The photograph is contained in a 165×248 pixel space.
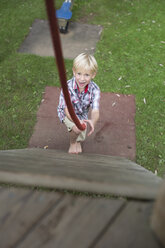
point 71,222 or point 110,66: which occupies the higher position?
point 110,66

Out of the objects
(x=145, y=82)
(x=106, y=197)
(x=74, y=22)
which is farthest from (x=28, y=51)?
(x=106, y=197)

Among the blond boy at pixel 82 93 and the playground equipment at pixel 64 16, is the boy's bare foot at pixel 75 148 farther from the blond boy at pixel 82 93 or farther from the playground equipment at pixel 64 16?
the playground equipment at pixel 64 16

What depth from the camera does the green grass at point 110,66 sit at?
3.85 meters

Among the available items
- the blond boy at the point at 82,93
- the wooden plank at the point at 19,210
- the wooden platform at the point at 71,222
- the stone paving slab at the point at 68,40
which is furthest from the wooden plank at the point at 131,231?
the stone paving slab at the point at 68,40

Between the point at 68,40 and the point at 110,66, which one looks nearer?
the point at 110,66

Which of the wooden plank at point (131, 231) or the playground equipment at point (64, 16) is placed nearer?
the wooden plank at point (131, 231)

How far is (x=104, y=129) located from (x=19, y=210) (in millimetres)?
2923

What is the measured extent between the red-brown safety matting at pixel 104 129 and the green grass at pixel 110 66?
115 millimetres

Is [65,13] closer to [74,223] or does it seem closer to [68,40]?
[68,40]

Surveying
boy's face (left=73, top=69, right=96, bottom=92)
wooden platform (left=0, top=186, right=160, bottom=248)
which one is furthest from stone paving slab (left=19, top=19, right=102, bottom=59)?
wooden platform (left=0, top=186, right=160, bottom=248)

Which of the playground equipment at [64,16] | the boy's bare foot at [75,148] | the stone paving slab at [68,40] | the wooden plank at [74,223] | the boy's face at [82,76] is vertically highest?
the playground equipment at [64,16]

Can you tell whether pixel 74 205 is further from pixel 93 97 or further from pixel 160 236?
pixel 93 97

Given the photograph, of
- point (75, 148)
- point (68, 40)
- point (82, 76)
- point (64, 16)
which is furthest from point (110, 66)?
point (82, 76)

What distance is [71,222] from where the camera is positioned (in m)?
0.96
